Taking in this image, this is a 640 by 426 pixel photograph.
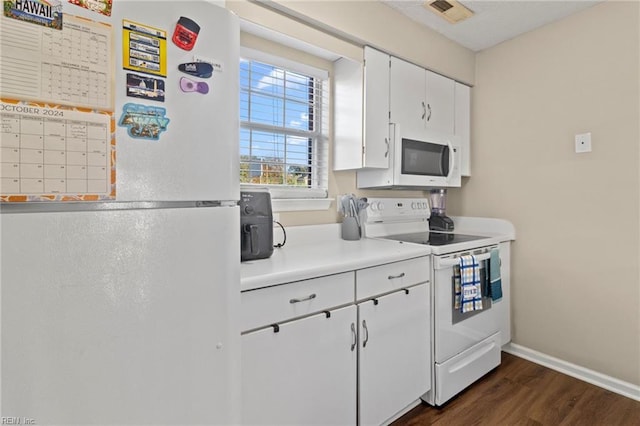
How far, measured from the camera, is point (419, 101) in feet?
7.78

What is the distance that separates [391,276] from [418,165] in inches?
38.9

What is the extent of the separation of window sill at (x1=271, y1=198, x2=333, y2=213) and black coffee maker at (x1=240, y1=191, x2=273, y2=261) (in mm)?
349

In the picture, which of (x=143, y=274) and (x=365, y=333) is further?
(x=365, y=333)

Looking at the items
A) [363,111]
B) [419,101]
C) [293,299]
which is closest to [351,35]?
[363,111]

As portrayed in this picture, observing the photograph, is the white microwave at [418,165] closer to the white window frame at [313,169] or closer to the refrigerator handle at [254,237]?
the white window frame at [313,169]

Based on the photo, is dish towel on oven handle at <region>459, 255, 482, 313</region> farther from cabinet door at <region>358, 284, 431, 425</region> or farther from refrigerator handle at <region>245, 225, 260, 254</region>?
refrigerator handle at <region>245, 225, 260, 254</region>

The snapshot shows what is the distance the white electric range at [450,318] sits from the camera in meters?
1.89

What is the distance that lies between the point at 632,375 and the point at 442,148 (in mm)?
1808

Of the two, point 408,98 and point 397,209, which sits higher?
point 408,98

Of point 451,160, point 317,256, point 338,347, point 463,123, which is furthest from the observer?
point 463,123

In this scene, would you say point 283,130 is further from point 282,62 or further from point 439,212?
point 439,212

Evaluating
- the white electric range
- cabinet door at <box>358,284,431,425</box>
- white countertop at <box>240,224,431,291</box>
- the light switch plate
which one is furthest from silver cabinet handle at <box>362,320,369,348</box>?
the light switch plate

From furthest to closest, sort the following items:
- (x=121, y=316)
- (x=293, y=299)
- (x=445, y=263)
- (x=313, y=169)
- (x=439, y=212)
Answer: (x=439, y=212) → (x=313, y=169) → (x=445, y=263) → (x=293, y=299) → (x=121, y=316)

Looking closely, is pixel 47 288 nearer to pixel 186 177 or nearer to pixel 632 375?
pixel 186 177
